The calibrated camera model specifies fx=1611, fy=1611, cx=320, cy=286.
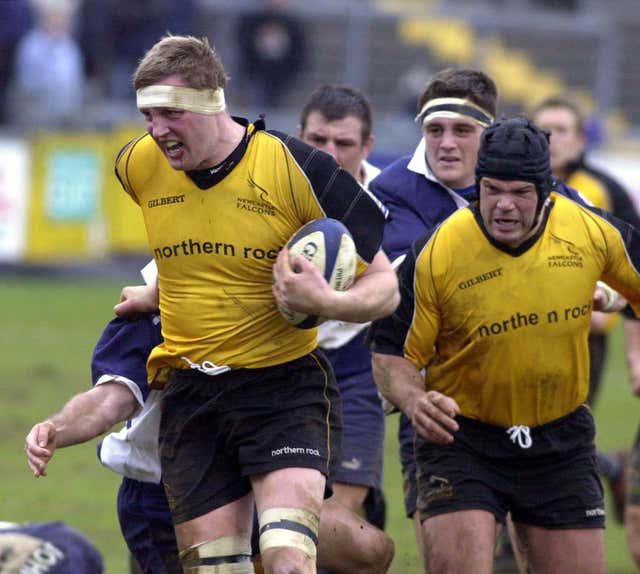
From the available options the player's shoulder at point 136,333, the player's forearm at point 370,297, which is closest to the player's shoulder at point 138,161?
the player's shoulder at point 136,333

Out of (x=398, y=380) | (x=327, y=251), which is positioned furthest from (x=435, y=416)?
(x=327, y=251)

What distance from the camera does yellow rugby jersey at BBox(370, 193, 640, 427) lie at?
6.27 meters

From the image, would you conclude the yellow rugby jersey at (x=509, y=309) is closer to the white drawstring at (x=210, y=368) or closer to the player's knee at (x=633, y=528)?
the white drawstring at (x=210, y=368)

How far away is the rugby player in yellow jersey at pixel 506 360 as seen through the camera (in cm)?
620

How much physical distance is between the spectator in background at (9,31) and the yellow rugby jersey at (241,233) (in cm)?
1387

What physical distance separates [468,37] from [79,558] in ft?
63.6

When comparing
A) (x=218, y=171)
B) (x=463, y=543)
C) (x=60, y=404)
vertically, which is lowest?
(x=60, y=404)

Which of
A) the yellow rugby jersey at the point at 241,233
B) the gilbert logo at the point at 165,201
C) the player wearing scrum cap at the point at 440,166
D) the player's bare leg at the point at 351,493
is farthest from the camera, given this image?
the player's bare leg at the point at 351,493

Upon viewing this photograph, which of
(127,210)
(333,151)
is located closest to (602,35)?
(127,210)

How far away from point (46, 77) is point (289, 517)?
15.0 m

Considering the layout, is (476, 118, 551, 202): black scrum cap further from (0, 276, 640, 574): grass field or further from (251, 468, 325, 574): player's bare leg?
(0, 276, 640, 574): grass field

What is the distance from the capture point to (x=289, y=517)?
5.75 m

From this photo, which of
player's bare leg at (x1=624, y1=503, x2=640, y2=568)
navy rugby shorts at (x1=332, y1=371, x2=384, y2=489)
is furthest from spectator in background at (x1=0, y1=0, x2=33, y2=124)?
player's bare leg at (x1=624, y1=503, x2=640, y2=568)

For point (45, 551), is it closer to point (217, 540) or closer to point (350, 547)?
point (217, 540)
